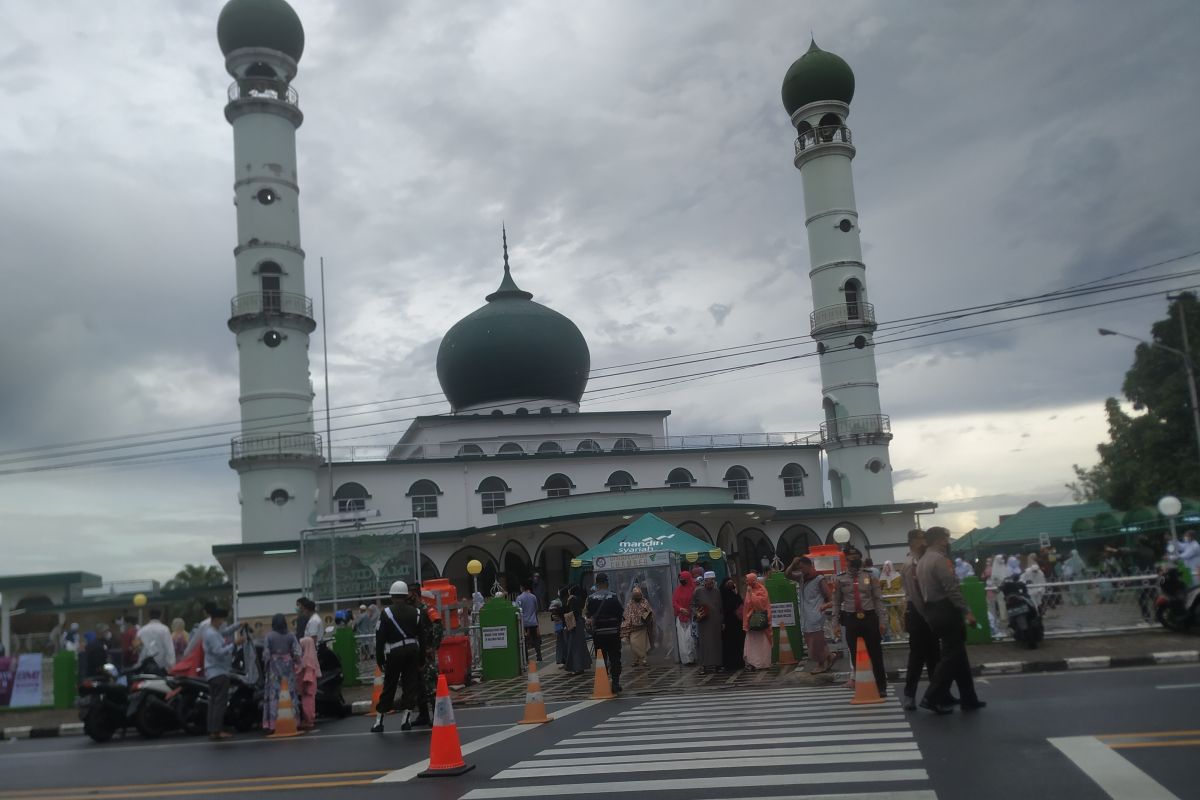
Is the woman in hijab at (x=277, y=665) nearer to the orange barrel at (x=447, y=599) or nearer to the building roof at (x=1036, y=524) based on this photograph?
the orange barrel at (x=447, y=599)

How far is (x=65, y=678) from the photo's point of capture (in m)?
19.2

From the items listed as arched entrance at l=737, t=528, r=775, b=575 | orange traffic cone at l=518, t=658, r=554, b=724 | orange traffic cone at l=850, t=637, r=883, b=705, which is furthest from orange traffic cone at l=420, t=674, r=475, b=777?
arched entrance at l=737, t=528, r=775, b=575

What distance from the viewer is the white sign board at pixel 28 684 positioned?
64.4 ft

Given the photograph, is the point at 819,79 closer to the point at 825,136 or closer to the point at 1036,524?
the point at 825,136

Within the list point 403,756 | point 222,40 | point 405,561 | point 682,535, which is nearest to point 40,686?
point 405,561

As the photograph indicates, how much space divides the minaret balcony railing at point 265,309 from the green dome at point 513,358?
9.55 metres

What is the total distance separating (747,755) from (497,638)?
10.3m

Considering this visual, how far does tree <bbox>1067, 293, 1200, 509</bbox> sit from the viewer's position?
125ft

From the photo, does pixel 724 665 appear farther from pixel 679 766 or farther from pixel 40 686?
pixel 40 686

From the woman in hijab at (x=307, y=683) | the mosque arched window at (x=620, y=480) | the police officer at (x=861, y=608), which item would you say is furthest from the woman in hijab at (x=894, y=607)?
the mosque arched window at (x=620, y=480)

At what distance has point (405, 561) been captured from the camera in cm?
2425

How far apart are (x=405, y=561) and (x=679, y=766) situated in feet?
57.7

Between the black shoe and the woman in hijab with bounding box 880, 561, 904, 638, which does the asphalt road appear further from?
the woman in hijab with bounding box 880, 561, 904, 638

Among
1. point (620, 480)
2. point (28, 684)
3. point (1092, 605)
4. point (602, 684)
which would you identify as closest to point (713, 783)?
point (602, 684)
